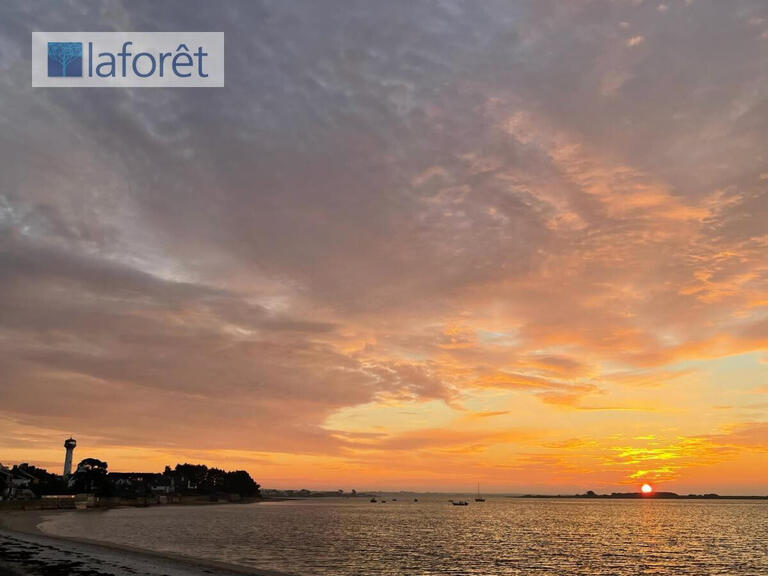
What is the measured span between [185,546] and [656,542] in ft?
267

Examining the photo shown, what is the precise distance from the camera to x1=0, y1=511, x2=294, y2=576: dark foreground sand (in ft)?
143

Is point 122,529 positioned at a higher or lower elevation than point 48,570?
lower

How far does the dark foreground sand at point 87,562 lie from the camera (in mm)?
43562

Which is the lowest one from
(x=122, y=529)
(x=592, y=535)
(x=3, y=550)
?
(x=592, y=535)

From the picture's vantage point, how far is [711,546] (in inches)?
3782

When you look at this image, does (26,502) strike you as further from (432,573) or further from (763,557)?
(763,557)

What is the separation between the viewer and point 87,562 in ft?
163

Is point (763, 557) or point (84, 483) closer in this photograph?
point (763, 557)

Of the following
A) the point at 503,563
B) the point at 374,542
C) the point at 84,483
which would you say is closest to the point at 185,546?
the point at 374,542

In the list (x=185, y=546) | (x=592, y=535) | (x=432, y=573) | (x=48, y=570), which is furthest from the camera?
(x=592, y=535)

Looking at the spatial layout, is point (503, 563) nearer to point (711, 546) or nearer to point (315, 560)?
point (315, 560)

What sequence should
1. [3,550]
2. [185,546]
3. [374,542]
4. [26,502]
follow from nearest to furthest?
[3,550] → [185,546] → [374,542] → [26,502]

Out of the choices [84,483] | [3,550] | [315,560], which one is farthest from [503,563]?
[84,483]

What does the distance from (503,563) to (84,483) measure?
182386 millimetres
